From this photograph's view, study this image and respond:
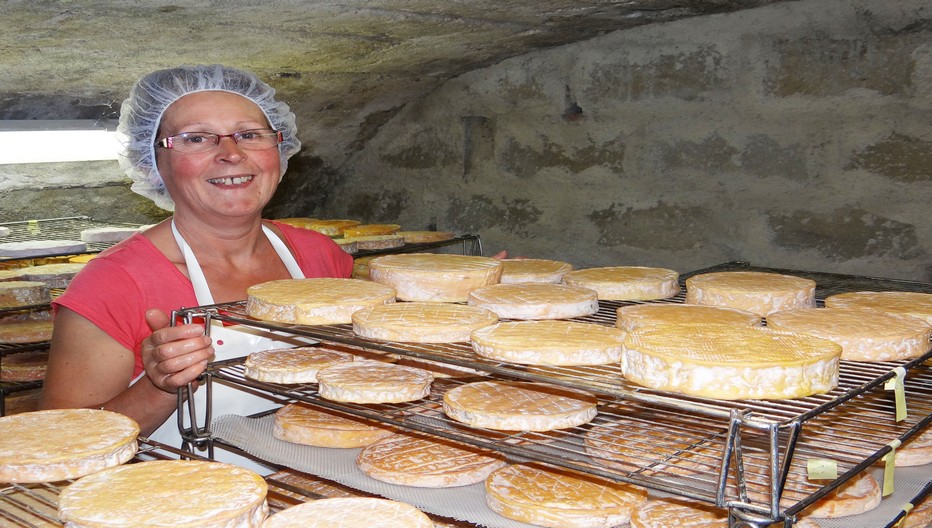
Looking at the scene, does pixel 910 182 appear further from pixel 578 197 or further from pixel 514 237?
pixel 514 237

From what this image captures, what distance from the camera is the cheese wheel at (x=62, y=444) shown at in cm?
164

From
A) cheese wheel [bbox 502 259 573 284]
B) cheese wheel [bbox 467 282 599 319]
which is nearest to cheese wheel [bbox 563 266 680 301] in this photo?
cheese wheel [bbox 502 259 573 284]

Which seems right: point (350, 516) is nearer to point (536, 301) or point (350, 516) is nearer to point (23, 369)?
point (536, 301)

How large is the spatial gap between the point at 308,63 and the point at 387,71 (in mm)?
705

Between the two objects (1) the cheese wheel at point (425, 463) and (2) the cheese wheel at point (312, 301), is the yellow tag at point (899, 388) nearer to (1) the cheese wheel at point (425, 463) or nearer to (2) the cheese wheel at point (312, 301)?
(1) the cheese wheel at point (425, 463)

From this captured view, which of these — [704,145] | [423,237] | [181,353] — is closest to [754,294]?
[181,353]

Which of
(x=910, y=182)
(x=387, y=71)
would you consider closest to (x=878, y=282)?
(x=910, y=182)

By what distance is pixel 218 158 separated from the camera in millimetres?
2682

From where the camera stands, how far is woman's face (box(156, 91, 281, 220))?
269 centimetres

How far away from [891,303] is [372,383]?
141 centimetres

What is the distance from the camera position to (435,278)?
91.2 inches

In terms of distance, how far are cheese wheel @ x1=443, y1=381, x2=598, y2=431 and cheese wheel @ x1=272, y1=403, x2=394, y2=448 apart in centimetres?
33

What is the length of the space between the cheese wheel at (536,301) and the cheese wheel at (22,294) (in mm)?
2517

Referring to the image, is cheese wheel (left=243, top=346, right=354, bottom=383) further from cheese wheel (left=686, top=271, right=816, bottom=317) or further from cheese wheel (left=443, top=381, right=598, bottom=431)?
cheese wheel (left=686, top=271, right=816, bottom=317)
